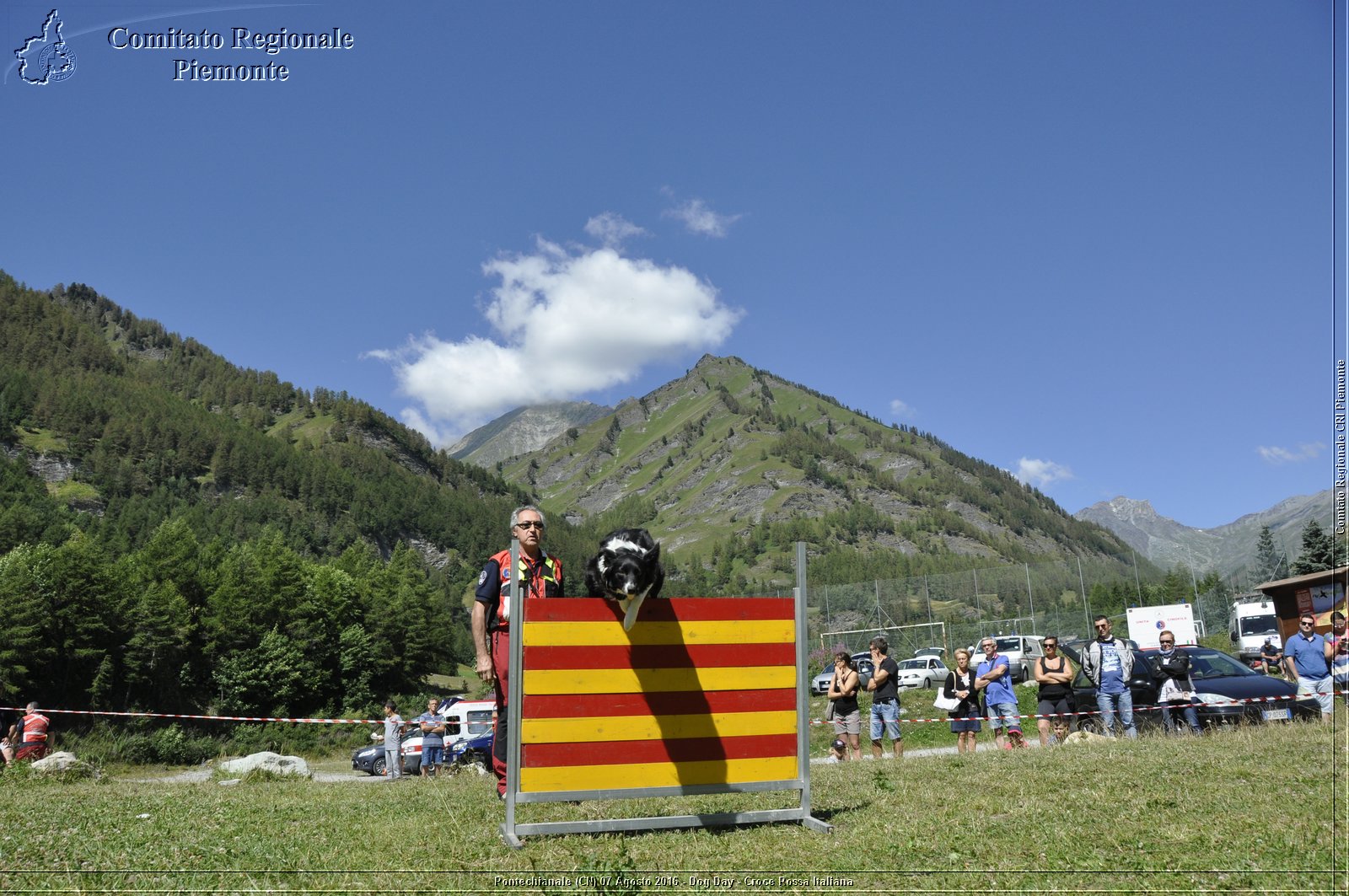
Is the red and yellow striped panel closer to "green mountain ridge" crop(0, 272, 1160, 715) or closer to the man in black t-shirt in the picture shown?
the man in black t-shirt

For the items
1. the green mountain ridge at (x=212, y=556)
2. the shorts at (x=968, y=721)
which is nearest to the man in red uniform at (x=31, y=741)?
the shorts at (x=968, y=721)

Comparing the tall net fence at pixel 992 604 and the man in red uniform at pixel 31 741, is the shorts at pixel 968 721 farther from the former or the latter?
the tall net fence at pixel 992 604

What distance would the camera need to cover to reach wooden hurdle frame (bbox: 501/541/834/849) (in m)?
5.51

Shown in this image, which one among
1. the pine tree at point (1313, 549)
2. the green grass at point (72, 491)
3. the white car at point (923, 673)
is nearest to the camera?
the white car at point (923, 673)

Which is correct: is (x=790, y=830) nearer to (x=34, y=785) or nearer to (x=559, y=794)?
(x=559, y=794)

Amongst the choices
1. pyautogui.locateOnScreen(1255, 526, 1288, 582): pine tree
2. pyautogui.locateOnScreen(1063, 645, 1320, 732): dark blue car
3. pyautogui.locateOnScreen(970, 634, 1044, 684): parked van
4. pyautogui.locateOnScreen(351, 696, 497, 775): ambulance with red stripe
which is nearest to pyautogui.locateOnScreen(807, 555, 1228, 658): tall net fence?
pyautogui.locateOnScreen(970, 634, 1044, 684): parked van

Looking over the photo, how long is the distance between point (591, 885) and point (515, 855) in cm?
97

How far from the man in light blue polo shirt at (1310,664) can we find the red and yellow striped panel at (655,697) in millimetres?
11571

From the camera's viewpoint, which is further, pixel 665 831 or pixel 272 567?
pixel 272 567

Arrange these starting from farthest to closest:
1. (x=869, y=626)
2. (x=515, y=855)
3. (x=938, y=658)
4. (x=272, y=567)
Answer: (x=272, y=567)
(x=869, y=626)
(x=938, y=658)
(x=515, y=855)

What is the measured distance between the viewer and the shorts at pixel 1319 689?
1329 centimetres

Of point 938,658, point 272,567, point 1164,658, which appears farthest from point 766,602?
point 272,567

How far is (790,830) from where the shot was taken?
5695mm

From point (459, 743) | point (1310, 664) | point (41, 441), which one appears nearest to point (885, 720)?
point (1310, 664)
